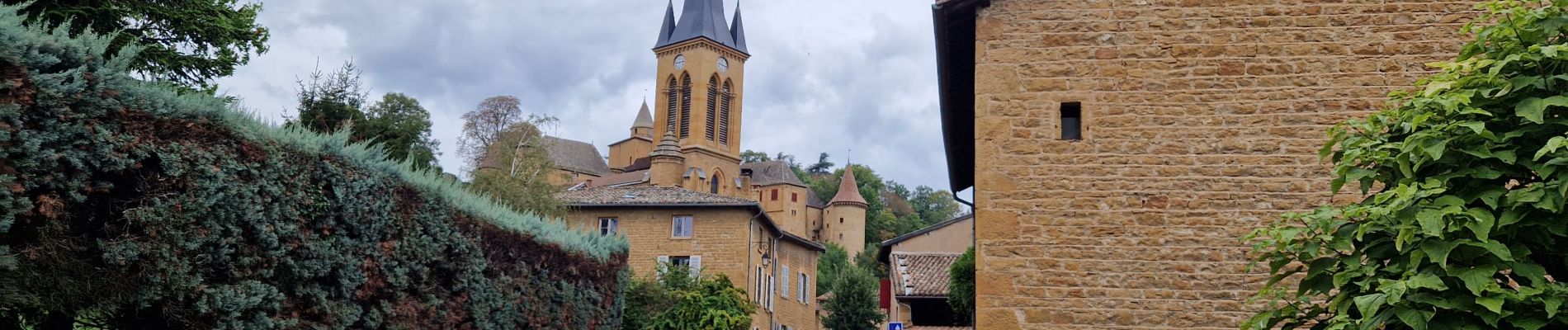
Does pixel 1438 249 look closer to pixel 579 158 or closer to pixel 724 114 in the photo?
pixel 724 114

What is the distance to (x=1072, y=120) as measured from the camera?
1067cm

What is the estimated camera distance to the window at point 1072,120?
10.6m

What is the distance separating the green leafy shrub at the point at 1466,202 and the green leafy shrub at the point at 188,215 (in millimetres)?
7699

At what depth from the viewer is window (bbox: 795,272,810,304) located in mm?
48744

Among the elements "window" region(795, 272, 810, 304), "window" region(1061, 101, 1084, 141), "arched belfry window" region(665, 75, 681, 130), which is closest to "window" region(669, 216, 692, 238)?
"window" region(795, 272, 810, 304)

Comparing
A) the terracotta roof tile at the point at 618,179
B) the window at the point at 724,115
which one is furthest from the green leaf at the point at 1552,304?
the terracotta roof tile at the point at 618,179

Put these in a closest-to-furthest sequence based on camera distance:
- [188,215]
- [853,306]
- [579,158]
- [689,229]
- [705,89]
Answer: [188,215] → [689,229] → [853,306] → [705,89] → [579,158]

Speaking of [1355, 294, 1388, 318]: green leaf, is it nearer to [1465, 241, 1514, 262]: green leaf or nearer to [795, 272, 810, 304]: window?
[1465, 241, 1514, 262]: green leaf

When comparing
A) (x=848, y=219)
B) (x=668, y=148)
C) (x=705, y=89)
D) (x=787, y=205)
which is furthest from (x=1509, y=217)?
(x=848, y=219)

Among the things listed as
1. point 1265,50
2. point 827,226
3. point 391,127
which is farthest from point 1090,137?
point 827,226

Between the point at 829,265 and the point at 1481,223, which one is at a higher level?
the point at 829,265

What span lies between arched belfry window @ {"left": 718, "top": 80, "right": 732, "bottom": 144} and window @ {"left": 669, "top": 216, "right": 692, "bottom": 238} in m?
41.4

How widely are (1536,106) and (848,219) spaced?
100936 mm

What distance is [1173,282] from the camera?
1006 cm
